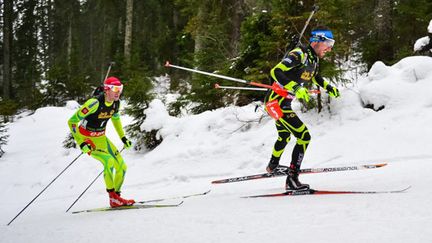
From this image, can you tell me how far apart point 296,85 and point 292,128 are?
27.0 inches

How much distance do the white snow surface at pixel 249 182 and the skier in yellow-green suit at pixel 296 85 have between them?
705 mm

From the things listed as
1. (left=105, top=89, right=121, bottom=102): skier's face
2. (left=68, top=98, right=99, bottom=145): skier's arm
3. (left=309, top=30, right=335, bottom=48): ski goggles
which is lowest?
(left=68, top=98, right=99, bottom=145): skier's arm

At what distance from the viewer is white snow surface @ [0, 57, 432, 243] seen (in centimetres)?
402

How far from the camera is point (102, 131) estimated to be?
6.86m

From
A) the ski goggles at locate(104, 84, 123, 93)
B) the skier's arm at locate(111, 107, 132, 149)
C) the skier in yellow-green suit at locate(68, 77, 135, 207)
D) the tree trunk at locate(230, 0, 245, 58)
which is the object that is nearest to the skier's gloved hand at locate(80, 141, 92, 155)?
the skier in yellow-green suit at locate(68, 77, 135, 207)

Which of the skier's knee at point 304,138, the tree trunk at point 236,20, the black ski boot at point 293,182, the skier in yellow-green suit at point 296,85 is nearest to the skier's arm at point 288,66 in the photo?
the skier in yellow-green suit at point 296,85

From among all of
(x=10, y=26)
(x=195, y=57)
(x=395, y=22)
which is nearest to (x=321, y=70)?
(x=195, y=57)

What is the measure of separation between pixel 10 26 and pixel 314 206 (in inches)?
1222

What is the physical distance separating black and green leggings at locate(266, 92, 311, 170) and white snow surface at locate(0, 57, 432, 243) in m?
0.73

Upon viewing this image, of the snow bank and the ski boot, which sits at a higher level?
the snow bank

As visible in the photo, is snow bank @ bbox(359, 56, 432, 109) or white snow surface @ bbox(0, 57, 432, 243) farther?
snow bank @ bbox(359, 56, 432, 109)

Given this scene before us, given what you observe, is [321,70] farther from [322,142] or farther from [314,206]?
[314,206]

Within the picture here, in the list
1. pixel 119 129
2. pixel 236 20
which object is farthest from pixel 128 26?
pixel 119 129

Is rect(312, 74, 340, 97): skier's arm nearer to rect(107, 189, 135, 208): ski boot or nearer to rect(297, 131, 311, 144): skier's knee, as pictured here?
rect(297, 131, 311, 144): skier's knee
